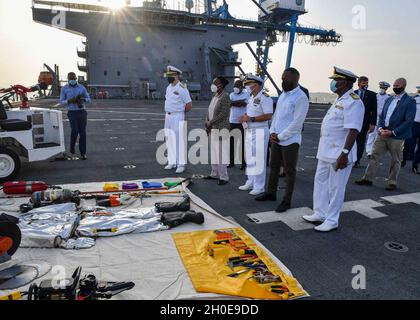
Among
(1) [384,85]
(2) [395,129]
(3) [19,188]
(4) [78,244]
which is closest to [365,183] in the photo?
(2) [395,129]

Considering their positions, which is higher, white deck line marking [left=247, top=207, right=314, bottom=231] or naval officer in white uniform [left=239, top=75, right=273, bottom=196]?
naval officer in white uniform [left=239, top=75, right=273, bottom=196]

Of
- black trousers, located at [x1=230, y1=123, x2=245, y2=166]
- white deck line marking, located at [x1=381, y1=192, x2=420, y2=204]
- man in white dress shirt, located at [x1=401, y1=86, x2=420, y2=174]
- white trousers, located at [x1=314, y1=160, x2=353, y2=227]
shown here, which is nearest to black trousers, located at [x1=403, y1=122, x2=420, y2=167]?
man in white dress shirt, located at [x1=401, y1=86, x2=420, y2=174]

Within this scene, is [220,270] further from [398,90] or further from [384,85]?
[384,85]

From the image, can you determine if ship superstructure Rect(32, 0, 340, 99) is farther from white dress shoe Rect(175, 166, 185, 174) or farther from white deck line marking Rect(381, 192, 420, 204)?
white deck line marking Rect(381, 192, 420, 204)

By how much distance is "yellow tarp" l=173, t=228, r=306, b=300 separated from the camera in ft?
9.12

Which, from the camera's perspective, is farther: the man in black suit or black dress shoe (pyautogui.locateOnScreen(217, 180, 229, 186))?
the man in black suit

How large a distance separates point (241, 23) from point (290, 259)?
5206cm

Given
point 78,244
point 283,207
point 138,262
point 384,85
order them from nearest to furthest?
1. point 138,262
2. point 78,244
3. point 283,207
4. point 384,85

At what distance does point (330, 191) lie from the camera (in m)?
4.46

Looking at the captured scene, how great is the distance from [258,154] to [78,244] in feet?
11.9

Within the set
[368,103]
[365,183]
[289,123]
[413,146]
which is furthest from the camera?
[413,146]

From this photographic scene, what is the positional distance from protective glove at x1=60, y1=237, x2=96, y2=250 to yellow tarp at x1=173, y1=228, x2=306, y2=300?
1.05m

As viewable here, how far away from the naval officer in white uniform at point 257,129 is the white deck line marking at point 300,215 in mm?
1036

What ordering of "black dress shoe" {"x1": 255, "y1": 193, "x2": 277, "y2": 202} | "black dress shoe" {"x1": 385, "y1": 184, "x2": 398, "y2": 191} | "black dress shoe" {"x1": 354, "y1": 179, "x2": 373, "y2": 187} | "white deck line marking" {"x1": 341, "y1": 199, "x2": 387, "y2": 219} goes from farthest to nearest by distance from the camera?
"black dress shoe" {"x1": 354, "y1": 179, "x2": 373, "y2": 187} < "black dress shoe" {"x1": 385, "y1": 184, "x2": 398, "y2": 191} < "black dress shoe" {"x1": 255, "y1": 193, "x2": 277, "y2": 202} < "white deck line marking" {"x1": 341, "y1": 199, "x2": 387, "y2": 219}
